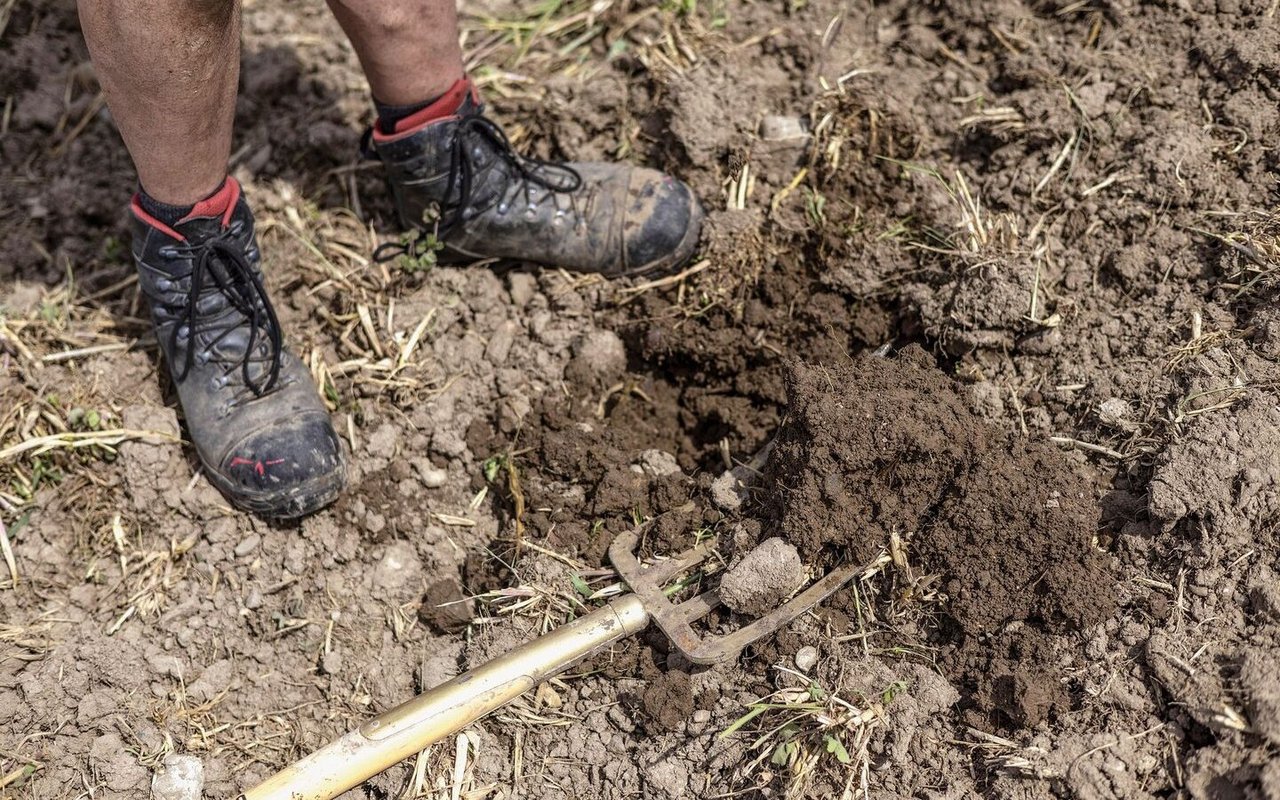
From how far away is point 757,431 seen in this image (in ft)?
8.43

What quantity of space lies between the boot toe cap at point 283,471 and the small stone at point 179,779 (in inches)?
25.3

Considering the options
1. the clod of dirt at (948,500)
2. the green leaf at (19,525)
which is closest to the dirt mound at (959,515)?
the clod of dirt at (948,500)

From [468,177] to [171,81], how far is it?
85 cm

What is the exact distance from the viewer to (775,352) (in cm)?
267

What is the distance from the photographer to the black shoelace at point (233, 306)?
2531 millimetres

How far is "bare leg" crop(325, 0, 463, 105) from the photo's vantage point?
240 centimetres

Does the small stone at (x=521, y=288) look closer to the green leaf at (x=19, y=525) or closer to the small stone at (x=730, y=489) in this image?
the small stone at (x=730, y=489)

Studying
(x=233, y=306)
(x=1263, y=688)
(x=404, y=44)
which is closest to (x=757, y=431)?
(x=1263, y=688)

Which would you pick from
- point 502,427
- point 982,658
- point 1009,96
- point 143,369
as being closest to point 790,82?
point 1009,96

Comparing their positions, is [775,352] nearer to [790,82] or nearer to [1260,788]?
[790,82]

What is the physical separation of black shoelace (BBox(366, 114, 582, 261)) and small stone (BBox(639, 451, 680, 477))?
2.85 feet

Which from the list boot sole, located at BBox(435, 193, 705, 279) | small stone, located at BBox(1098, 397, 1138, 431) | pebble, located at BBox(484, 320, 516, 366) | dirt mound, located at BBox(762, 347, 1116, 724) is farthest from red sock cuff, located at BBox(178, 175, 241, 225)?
small stone, located at BBox(1098, 397, 1138, 431)

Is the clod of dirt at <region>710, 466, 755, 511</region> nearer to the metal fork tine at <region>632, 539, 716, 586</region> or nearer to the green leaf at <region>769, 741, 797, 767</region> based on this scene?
the metal fork tine at <region>632, 539, 716, 586</region>

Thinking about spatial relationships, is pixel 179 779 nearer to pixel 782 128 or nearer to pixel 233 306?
pixel 233 306
